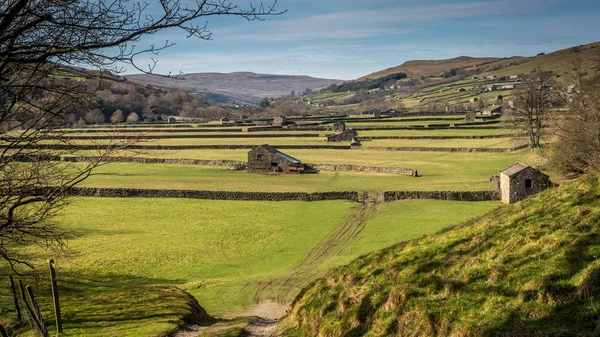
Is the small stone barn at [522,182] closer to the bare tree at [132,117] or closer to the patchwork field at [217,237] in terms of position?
the patchwork field at [217,237]

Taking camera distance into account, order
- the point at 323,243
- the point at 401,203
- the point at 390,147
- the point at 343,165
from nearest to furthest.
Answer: the point at 323,243
the point at 401,203
the point at 343,165
the point at 390,147

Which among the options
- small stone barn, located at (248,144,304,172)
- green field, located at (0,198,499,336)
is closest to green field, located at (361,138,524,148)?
small stone barn, located at (248,144,304,172)

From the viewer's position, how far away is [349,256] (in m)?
27.5

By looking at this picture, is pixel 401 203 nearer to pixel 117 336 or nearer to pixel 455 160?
pixel 455 160

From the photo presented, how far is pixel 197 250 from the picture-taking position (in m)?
30.5

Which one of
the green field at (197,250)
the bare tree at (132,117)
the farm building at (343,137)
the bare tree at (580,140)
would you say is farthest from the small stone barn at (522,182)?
the bare tree at (132,117)

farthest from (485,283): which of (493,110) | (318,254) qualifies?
(493,110)

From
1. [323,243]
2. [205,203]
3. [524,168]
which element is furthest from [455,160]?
[323,243]

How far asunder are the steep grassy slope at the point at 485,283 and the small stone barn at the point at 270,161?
44.4m

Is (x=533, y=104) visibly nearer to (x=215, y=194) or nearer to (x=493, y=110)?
(x=215, y=194)

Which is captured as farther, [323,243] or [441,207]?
[441,207]

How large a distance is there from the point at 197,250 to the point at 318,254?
6.95 metres

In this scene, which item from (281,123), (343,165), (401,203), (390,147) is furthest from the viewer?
(281,123)

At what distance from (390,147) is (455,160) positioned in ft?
48.3
